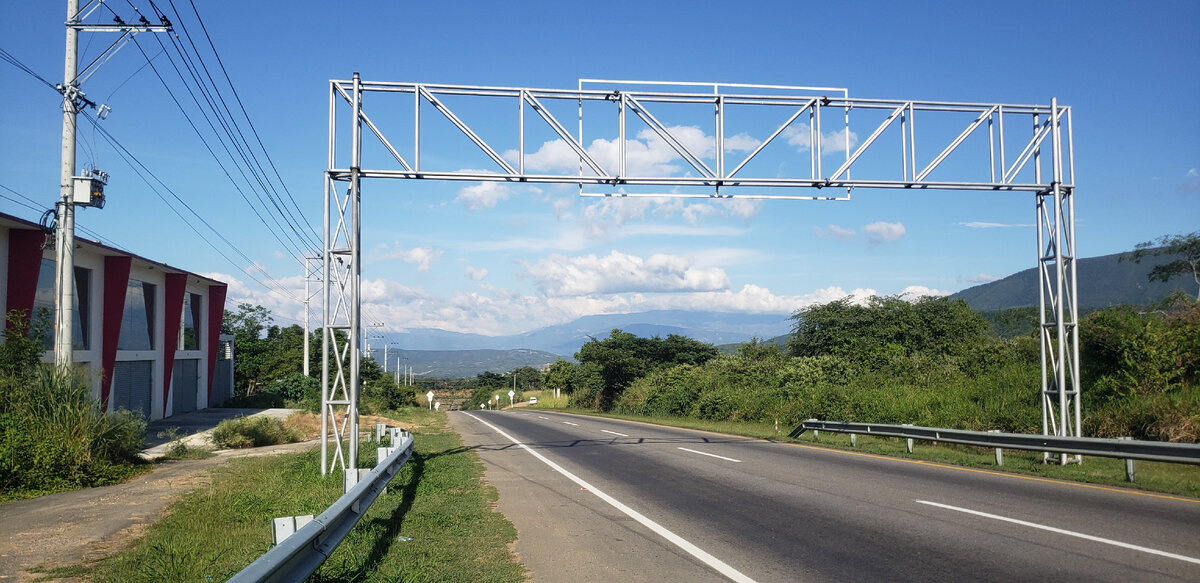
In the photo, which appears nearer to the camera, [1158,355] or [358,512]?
[358,512]

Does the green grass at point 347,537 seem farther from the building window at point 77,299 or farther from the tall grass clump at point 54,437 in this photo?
the building window at point 77,299

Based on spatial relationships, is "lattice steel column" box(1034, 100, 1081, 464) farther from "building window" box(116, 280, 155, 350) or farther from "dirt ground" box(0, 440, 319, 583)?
"building window" box(116, 280, 155, 350)

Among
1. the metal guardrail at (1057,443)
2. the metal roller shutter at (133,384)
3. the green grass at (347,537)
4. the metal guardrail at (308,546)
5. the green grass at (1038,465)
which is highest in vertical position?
the metal roller shutter at (133,384)

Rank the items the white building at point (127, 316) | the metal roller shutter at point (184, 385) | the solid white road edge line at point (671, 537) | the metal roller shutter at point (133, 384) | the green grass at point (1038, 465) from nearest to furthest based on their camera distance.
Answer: the solid white road edge line at point (671, 537), the green grass at point (1038, 465), the white building at point (127, 316), the metal roller shutter at point (133, 384), the metal roller shutter at point (184, 385)

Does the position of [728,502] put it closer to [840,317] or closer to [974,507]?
[974,507]

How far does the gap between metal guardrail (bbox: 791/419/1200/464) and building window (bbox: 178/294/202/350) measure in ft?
103

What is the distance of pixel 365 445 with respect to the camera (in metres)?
21.4

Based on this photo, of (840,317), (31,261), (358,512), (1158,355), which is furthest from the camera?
(840,317)

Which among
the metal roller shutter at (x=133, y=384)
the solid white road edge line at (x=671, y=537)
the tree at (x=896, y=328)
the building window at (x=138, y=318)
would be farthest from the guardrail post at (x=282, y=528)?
the tree at (x=896, y=328)

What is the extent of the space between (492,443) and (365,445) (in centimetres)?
429

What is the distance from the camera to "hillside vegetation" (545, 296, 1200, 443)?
17891mm

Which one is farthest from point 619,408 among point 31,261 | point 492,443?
point 31,261

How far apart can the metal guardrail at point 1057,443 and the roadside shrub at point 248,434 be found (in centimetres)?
1690

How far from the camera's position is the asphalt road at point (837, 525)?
7336mm
